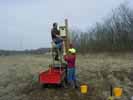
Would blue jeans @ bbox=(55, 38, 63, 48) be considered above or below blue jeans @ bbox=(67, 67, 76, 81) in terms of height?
above

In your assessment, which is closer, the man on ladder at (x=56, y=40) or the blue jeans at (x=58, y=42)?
the man on ladder at (x=56, y=40)

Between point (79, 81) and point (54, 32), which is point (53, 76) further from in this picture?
point (79, 81)

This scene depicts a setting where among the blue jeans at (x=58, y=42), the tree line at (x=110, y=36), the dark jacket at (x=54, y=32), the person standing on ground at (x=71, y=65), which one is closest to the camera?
the person standing on ground at (x=71, y=65)

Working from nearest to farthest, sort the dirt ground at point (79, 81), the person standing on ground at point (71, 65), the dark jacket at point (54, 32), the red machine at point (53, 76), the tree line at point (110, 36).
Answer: the dirt ground at point (79, 81) → the red machine at point (53, 76) → the person standing on ground at point (71, 65) → the dark jacket at point (54, 32) → the tree line at point (110, 36)

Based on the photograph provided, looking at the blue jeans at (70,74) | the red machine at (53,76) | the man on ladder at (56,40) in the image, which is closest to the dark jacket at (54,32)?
the man on ladder at (56,40)

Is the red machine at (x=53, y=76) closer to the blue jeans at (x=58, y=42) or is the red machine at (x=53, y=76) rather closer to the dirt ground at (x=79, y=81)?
the dirt ground at (x=79, y=81)

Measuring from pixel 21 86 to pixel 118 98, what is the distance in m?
5.34

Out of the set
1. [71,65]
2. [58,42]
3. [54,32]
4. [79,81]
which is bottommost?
[79,81]

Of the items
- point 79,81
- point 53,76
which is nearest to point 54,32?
point 53,76

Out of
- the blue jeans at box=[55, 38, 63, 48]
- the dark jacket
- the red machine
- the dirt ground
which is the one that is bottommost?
the dirt ground

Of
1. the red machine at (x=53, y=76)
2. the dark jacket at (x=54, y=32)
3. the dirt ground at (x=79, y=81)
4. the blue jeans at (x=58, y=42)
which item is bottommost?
the dirt ground at (x=79, y=81)

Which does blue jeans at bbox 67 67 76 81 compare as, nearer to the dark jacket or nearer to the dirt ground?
the dirt ground

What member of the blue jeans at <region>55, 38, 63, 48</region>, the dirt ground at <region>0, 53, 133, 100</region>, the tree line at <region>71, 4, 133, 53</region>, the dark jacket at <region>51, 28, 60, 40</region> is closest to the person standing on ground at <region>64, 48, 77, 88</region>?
the dirt ground at <region>0, 53, 133, 100</region>

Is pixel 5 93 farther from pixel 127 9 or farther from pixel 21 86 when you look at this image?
pixel 127 9
